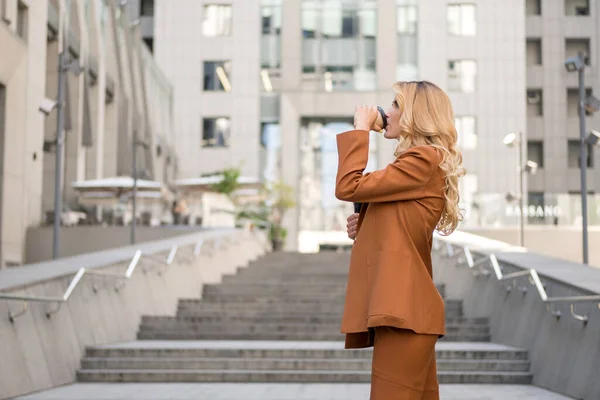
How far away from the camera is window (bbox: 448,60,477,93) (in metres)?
48.7

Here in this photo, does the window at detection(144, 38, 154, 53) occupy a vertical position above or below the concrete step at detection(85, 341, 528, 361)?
above

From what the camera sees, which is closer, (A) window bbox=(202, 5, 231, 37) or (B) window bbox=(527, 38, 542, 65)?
(A) window bbox=(202, 5, 231, 37)

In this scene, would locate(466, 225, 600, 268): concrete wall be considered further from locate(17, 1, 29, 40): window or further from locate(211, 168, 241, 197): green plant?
locate(17, 1, 29, 40): window

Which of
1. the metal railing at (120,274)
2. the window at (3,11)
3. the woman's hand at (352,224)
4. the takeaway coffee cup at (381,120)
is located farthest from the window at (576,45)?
the takeaway coffee cup at (381,120)

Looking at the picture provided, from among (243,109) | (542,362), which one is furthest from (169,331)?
(243,109)

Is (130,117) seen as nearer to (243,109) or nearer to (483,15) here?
(243,109)

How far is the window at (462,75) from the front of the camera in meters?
48.7

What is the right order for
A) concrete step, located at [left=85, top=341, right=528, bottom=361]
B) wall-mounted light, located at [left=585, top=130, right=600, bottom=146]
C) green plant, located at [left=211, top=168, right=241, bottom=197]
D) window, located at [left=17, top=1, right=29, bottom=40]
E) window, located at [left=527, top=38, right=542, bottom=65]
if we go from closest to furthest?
concrete step, located at [left=85, top=341, right=528, bottom=361] → wall-mounted light, located at [left=585, top=130, right=600, bottom=146] → window, located at [left=17, top=1, right=29, bottom=40] → green plant, located at [left=211, top=168, right=241, bottom=197] → window, located at [left=527, top=38, right=542, bottom=65]

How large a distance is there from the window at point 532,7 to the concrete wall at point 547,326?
40.7m

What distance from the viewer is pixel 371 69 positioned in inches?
1844

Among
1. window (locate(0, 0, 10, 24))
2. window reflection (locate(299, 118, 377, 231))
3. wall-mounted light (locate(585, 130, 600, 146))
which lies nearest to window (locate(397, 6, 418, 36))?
window reflection (locate(299, 118, 377, 231))

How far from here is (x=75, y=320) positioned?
10953 mm

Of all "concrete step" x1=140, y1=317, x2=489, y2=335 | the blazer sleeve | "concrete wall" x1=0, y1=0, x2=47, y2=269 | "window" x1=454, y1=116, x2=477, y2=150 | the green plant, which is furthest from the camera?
"window" x1=454, y1=116, x2=477, y2=150

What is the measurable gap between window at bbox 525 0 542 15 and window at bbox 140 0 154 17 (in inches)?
806
